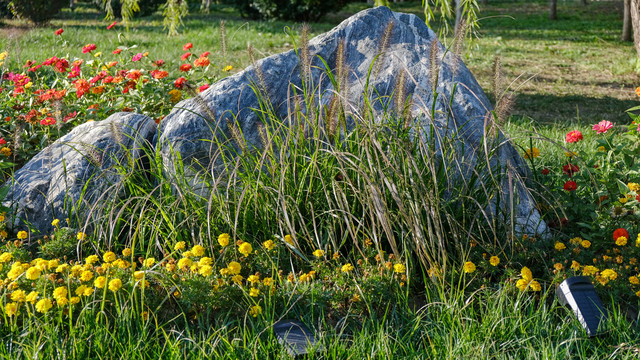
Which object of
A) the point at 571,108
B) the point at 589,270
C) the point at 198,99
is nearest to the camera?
the point at 589,270

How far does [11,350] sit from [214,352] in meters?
0.79

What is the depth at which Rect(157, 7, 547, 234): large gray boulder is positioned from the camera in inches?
123

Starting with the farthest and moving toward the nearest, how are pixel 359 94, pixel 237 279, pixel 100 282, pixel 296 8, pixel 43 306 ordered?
pixel 296 8 < pixel 359 94 < pixel 237 279 < pixel 100 282 < pixel 43 306

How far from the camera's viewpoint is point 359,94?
11.5 ft

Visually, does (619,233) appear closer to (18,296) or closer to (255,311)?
(255,311)

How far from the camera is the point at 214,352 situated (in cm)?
204

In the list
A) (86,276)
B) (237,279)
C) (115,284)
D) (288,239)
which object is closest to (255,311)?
(237,279)

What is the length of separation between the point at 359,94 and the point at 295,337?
5.87 ft

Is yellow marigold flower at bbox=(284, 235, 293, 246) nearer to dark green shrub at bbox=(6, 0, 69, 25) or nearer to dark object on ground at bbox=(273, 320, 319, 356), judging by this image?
dark object on ground at bbox=(273, 320, 319, 356)

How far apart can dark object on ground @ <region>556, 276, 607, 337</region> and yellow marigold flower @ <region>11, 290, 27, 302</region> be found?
216 centimetres

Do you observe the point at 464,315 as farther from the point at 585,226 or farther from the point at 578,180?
the point at 578,180

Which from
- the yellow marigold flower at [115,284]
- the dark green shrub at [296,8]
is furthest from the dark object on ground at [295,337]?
the dark green shrub at [296,8]

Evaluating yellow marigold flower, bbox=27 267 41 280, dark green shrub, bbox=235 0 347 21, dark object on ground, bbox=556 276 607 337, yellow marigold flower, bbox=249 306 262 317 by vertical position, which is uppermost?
dark green shrub, bbox=235 0 347 21

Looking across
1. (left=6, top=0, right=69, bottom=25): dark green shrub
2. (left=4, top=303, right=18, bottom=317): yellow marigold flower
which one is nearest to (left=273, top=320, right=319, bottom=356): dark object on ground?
(left=4, top=303, right=18, bottom=317): yellow marigold flower
